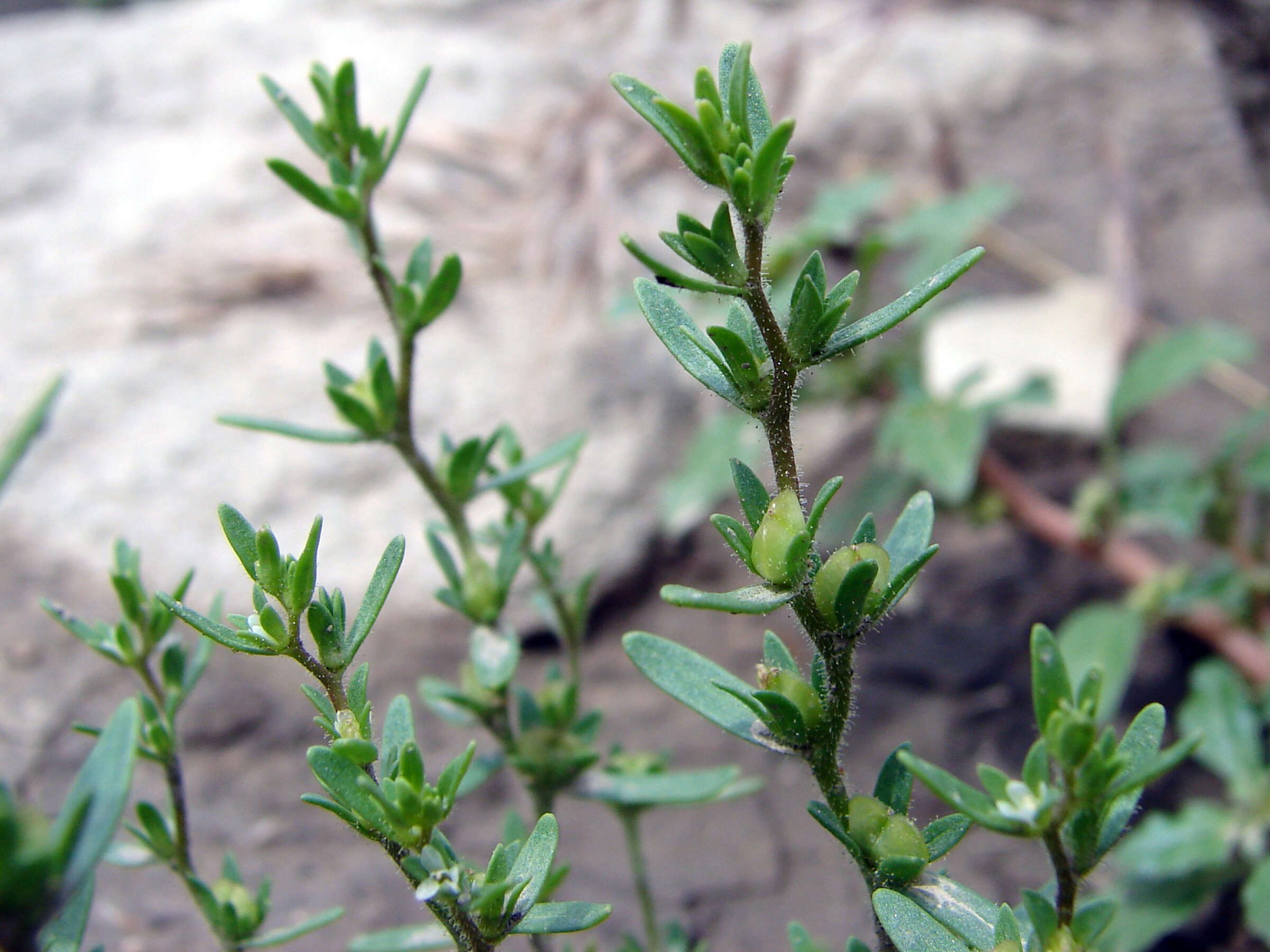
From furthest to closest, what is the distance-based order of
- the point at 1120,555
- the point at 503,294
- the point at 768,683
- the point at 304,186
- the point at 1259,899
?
1. the point at 503,294
2. the point at 1120,555
3. the point at 1259,899
4. the point at 304,186
5. the point at 768,683

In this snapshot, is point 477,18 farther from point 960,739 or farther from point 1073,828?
point 1073,828

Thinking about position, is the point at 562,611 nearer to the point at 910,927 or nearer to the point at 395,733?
the point at 395,733

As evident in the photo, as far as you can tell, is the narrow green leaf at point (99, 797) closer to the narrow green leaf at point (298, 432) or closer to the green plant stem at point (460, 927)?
the green plant stem at point (460, 927)

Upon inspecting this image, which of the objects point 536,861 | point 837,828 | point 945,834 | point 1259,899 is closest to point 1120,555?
point 1259,899

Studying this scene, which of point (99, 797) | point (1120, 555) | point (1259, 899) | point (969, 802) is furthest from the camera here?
point (1120, 555)

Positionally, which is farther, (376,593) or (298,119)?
(298,119)

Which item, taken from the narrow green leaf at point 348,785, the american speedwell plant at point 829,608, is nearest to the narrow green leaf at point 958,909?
the american speedwell plant at point 829,608

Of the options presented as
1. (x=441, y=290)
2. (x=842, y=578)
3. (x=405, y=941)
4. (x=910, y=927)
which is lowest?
(x=405, y=941)
